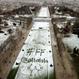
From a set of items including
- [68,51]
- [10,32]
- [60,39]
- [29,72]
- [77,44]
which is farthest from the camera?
[10,32]

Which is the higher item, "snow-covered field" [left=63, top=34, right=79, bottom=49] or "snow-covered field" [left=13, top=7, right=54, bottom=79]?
"snow-covered field" [left=13, top=7, right=54, bottom=79]

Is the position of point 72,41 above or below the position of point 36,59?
below

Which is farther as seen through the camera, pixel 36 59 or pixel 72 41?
pixel 72 41

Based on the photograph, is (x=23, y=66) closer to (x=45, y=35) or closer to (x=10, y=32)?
(x=45, y=35)

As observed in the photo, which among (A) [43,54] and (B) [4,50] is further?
(B) [4,50]

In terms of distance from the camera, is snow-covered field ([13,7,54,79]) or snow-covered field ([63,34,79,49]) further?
snow-covered field ([63,34,79,49])

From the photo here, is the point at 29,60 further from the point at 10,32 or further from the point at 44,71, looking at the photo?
the point at 10,32

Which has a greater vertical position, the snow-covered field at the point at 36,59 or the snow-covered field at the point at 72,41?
the snow-covered field at the point at 36,59

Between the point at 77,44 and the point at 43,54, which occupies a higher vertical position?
the point at 43,54

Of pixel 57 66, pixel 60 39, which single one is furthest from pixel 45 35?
pixel 57 66

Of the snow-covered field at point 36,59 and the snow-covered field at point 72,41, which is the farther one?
the snow-covered field at point 72,41

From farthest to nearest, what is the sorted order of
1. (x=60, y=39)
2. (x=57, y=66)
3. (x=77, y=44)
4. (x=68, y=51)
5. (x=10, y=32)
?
(x=10, y=32) → (x=60, y=39) → (x=77, y=44) → (x=68, y=51) → (x=57, y=66)
